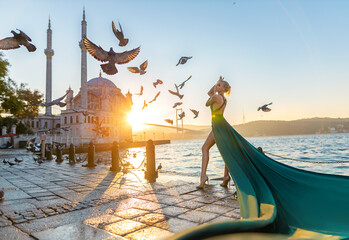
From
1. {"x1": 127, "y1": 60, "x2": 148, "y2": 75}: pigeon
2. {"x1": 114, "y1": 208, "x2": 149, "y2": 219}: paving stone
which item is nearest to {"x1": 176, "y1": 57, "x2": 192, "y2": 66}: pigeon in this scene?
{"x1": 127, "y1": 60, "x2": 148, "y2": 75}: pigeon

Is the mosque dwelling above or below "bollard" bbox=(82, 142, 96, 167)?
above

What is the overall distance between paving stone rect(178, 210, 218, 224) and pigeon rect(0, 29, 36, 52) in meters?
3.88

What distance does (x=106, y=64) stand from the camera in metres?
5.16

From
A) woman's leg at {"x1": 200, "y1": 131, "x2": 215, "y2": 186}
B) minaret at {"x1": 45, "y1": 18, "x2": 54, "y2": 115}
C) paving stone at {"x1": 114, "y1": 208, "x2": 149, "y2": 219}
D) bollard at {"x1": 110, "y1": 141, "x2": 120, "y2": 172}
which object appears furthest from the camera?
minaret at {"x1": 45, "y1": 18, "x2": 54, "y2": 115}

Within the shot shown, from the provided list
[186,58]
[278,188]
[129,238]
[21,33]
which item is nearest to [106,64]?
[21,33]

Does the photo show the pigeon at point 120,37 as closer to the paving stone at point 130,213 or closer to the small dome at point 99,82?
the paving stone at point 130,213

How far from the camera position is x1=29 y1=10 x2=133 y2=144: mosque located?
52.3 metres

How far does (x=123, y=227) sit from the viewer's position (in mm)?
2764

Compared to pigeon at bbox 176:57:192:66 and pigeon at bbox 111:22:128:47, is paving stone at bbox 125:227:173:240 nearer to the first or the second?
pigeon at bbox 111:22:128:47

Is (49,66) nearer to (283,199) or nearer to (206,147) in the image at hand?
(206,147)

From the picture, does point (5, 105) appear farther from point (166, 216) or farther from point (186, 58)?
point (166, 216)

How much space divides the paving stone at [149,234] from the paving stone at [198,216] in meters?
0.52

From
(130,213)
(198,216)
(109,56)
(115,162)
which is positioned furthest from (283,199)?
(115,162)

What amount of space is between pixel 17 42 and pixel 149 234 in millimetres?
3970
